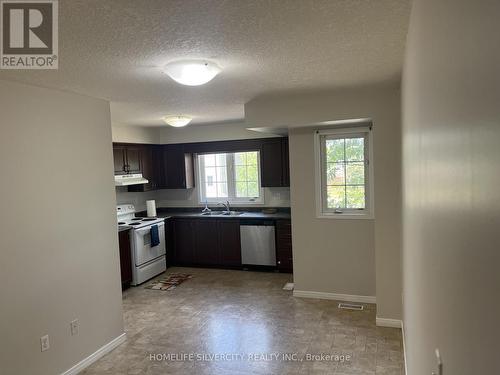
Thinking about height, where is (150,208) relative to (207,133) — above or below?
below

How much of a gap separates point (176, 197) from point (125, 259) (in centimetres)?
196

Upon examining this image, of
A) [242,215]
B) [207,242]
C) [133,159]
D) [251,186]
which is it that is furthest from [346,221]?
[133,159]

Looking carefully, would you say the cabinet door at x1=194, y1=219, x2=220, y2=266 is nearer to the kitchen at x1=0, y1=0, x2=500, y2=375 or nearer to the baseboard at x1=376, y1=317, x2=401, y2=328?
the kitchen at x1=0, y1=0, x2=500, y2=375

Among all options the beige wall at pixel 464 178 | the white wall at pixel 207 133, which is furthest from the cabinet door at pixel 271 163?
the beige wall at pixel 464 178

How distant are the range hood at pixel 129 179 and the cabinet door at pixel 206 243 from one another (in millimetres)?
1107

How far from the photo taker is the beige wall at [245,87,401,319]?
12.6 feet

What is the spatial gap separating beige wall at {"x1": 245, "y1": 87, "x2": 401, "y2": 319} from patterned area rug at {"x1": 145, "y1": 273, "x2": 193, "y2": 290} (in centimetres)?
185

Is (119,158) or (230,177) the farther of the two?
(230,177)

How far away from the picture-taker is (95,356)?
3445 millimetres

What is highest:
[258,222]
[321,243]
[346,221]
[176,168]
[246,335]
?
[176,168]

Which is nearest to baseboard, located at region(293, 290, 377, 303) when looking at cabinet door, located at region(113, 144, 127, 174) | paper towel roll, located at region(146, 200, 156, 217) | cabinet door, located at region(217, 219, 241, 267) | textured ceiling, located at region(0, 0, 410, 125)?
cabinet door, located at region(217, 219, 241, 267)

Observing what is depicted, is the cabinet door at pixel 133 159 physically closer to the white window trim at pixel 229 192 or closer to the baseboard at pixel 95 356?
the white window trim at pixel 229 192

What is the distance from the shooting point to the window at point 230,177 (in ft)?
21.8

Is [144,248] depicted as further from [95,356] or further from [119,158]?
[95,356]
